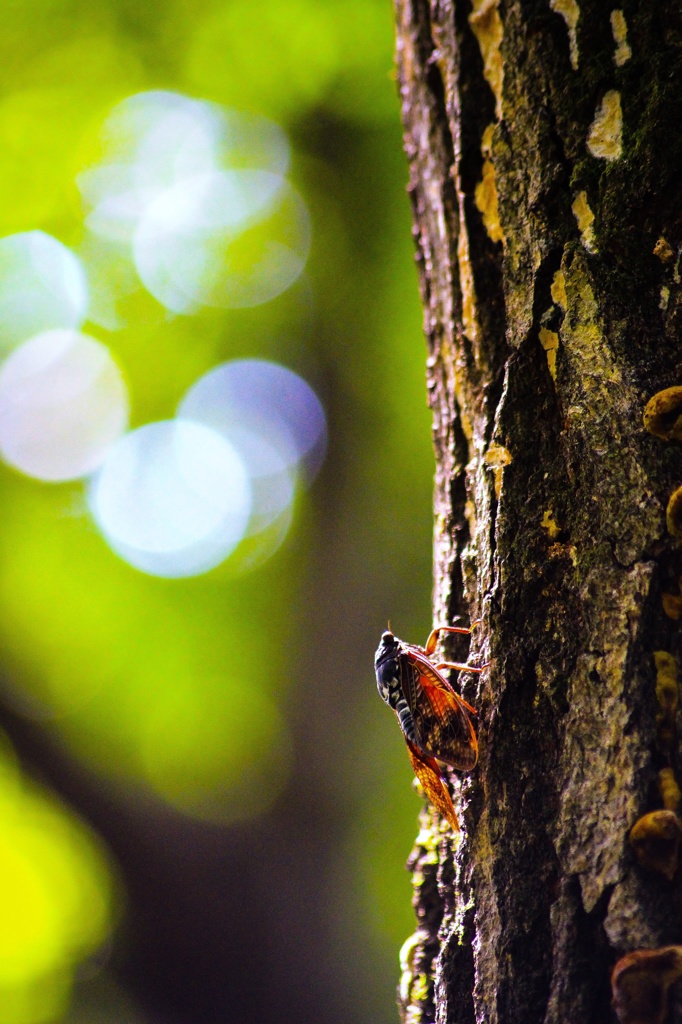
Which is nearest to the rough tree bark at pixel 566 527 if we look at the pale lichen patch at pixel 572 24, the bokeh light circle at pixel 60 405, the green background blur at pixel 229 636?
the pale lichen patch at pixel 572 24

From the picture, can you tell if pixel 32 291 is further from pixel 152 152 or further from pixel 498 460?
pixel 498 460

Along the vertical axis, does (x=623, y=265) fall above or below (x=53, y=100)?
below

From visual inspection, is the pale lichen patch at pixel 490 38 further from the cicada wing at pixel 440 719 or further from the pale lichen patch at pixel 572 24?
the cicada wing at pixel 440 719

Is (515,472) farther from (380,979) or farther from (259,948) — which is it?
(380,979)

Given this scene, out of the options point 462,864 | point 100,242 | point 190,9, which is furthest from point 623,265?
point 100,242

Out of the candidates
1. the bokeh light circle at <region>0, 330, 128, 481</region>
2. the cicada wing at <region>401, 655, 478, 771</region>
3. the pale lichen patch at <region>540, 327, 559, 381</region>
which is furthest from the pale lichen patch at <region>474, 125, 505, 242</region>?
the bokeh light circle at <region>0, 330, 128, 481</region>

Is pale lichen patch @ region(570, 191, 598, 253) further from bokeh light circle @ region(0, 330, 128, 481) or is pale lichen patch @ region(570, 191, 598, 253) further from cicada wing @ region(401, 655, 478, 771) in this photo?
bokeh light circle @ region(0, 330, 128, 481)
